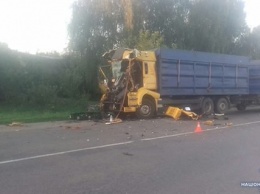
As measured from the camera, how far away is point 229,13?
35531 mm

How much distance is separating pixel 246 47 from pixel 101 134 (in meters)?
33.9

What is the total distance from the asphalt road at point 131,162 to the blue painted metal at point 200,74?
6.55m

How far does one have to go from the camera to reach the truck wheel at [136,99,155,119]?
18.1m

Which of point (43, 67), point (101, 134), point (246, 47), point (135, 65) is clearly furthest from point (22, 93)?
point (246, 47)

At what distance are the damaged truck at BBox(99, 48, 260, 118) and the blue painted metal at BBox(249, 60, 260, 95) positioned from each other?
99.5 inches

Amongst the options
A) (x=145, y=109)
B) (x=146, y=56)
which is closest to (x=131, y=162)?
(x=145, y=109)

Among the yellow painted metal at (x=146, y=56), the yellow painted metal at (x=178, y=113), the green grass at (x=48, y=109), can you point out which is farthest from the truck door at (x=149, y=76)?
the green grass at (x=48, y=109)

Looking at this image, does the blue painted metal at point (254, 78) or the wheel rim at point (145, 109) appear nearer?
the wheel rim at point (145, 109)

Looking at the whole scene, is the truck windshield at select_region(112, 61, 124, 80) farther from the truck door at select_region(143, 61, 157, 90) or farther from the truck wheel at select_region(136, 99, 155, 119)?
the truck wheel at select_region(136, 99, 155, 119)

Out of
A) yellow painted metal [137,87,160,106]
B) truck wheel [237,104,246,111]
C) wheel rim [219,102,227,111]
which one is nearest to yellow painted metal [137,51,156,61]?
yellow painted metal [137,87,160,106]

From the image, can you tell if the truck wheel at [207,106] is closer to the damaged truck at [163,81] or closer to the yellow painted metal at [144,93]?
the damaged truck at [163,81]

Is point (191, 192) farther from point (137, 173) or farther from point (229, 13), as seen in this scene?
point (229, 13)

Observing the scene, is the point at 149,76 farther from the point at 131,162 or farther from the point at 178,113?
the point at 131,162

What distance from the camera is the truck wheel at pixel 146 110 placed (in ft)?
59.4
